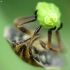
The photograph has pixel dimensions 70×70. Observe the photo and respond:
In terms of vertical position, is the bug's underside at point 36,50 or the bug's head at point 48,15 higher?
the bug's head at point 48,15

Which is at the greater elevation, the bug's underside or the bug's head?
the bug's head

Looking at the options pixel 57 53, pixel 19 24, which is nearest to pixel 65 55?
pixel 57 53

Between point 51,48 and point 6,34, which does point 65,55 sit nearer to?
point 51,48
